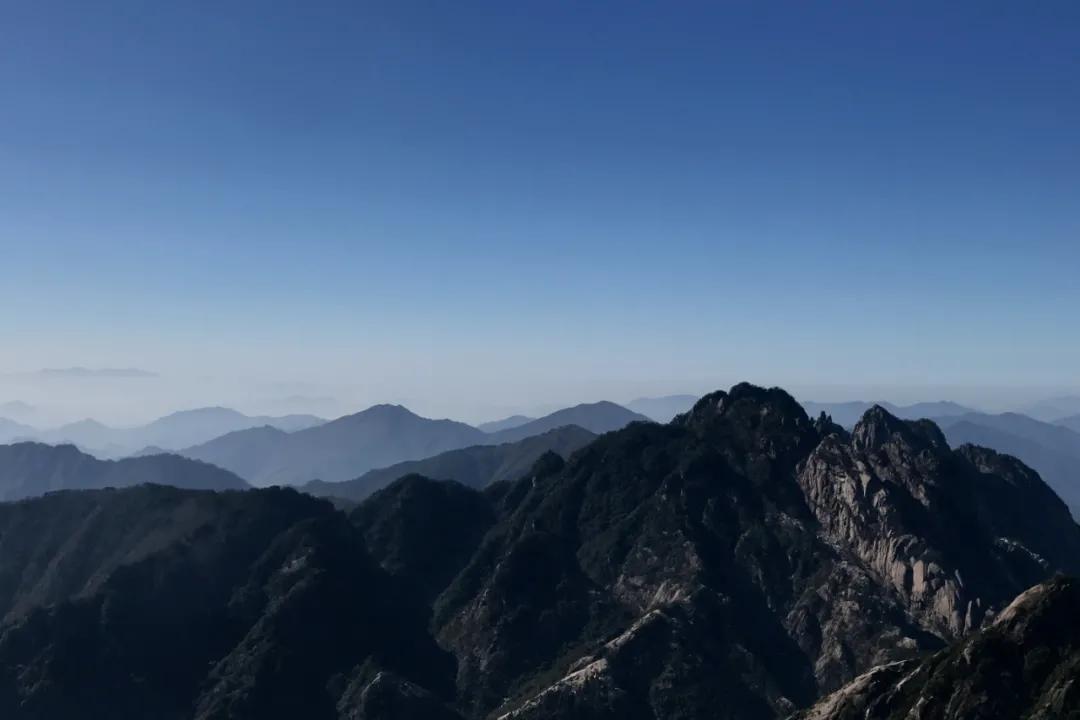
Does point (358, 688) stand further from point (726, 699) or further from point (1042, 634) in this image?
point (1042, 634)

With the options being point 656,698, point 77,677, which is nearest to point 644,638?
point 656,698

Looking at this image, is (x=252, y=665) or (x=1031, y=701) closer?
(x=1031, y=701)

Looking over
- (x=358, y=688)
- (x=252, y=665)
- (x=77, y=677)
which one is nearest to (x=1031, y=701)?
(x=358, y=688)

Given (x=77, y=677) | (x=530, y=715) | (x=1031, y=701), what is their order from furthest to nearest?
(x=77, y=677), (x=530, y=715), (x=1031, y=701)

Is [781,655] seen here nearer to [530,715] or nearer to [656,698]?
[656,698]

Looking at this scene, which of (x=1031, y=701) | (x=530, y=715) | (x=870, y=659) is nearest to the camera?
(x=1031, y=701)

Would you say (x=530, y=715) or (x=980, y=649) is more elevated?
(x=980, y=649)
